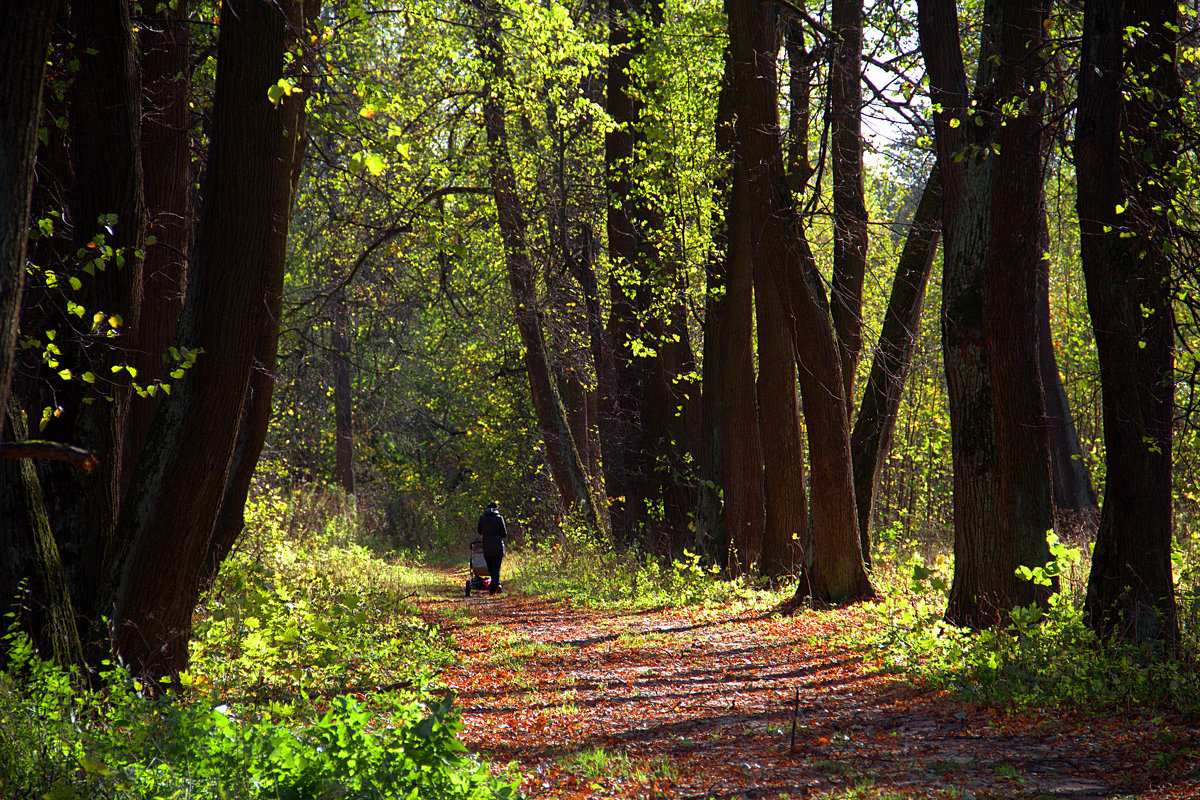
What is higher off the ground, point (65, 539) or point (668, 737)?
point (65, 539)

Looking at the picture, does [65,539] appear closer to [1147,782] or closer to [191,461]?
[191,461]

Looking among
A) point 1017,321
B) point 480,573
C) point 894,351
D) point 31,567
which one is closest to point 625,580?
point 480,573

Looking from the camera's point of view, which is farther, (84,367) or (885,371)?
(885,371)

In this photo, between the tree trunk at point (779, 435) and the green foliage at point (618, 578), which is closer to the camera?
the tree trunk at point (779, 435)

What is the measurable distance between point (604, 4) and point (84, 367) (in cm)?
1418

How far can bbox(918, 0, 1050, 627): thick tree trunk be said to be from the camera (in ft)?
25.8

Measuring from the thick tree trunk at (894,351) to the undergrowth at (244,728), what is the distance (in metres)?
6.29

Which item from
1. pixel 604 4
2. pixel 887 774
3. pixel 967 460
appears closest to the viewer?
pixel 887 774

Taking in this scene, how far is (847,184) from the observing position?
11305mm

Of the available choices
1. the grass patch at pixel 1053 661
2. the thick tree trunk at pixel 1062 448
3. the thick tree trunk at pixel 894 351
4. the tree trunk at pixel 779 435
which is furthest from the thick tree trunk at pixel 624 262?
the grass patch at pixel 1053 661

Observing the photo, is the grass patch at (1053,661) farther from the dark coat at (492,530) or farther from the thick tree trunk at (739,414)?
the dark coat at (492,530)

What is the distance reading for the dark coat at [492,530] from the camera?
16203mm

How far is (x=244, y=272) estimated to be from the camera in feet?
20.7

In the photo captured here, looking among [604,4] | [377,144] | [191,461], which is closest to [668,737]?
[191,461]
